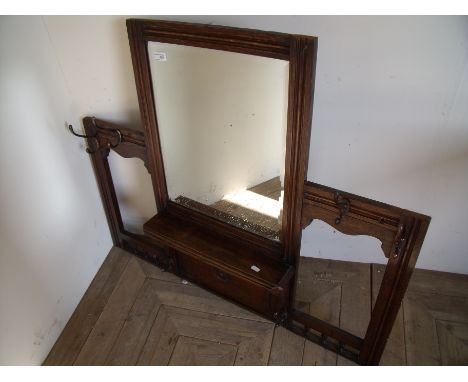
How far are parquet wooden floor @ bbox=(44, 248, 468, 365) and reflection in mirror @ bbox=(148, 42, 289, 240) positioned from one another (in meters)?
0.41

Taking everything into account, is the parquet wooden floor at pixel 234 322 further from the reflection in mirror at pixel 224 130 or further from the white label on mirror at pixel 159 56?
the white label on mirror at pixel 159 56

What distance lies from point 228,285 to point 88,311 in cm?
56

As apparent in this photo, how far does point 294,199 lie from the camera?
3.79 feet

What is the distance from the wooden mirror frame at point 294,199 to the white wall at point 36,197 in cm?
13

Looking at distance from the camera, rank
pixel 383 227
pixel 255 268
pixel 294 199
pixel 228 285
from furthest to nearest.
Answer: pixel 228 285, pixel 255 268, pixel 294 199, pixel 383 227

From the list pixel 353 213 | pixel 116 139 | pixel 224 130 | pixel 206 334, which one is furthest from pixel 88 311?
pixel 353 213

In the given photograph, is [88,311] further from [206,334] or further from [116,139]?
[116,139]

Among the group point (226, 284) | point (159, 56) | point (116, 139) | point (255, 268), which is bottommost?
point (226, 284)

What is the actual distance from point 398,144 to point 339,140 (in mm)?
179

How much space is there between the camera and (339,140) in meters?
1.29

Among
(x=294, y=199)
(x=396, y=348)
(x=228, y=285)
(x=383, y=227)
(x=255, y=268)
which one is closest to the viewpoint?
(x=383, y=227)

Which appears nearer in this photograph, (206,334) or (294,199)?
(294,199)

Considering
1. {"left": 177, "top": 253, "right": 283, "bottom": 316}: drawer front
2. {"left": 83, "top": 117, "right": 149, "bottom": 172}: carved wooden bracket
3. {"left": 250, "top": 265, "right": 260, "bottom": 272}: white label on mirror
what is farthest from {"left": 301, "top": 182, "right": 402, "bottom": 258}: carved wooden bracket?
{"left": 83, "top": 117, "right": 149, "bottom": 172}: carved wooden bracket

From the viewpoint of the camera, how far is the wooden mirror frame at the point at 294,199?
98 cm
